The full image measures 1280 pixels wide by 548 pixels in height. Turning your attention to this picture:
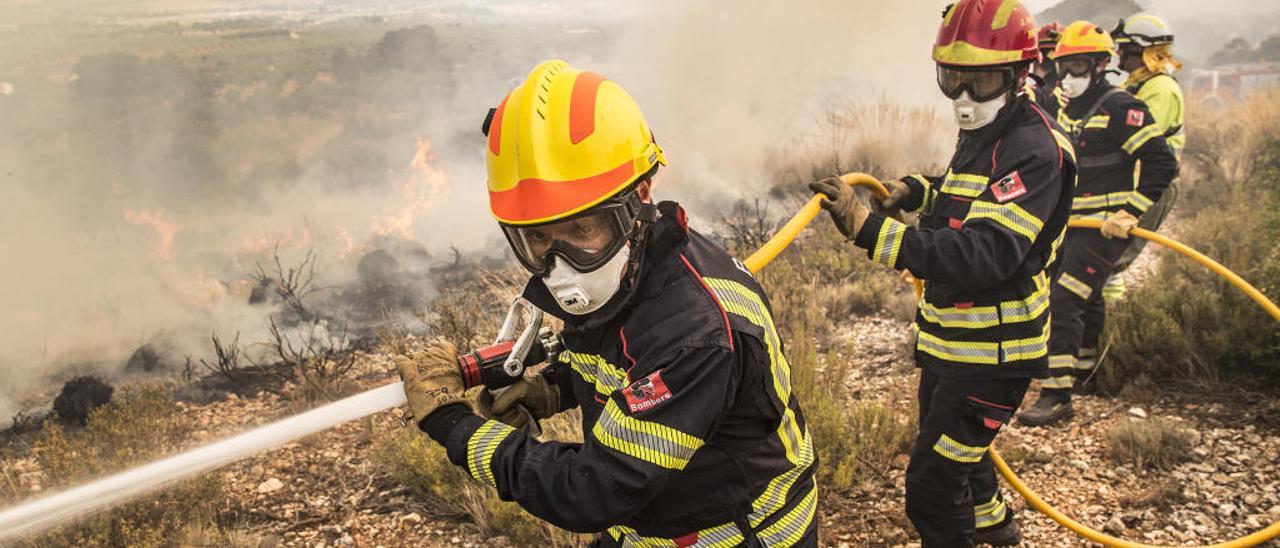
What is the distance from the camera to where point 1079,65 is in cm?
598

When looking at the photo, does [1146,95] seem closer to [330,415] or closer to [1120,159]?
[1120,159]

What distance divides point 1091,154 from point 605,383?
16.3 feet

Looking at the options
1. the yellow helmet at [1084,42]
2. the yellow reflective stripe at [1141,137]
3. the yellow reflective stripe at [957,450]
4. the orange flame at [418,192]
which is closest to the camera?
the yellow reflective stripe at [957,450]

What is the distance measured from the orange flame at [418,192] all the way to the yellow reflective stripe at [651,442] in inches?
286

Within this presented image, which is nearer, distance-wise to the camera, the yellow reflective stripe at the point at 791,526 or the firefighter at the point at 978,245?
the yellow reflective stripe at the point at 791,526

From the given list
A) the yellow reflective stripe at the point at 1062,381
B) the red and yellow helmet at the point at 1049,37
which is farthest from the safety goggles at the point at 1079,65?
the yellow reflective stripe at the point at 1062,381

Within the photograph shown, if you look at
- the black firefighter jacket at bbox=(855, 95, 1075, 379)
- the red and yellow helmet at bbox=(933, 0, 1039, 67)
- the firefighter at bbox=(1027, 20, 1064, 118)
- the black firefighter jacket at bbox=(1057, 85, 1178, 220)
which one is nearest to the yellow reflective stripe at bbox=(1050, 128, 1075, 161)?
the black firefighter jacket at bbox=(855, 95, 1075, 379)

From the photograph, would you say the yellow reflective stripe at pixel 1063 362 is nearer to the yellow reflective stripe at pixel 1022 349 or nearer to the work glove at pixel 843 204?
the yellow reflective stripe at pixel 1022 349

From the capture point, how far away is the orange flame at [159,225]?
7.68m

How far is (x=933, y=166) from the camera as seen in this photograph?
10.9m

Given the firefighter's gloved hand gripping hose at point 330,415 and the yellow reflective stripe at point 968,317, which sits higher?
the firefighter's gloved hand gripping hose at point 330,415

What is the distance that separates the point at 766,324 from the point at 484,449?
71cm

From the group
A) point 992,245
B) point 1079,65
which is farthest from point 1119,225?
point 992,245

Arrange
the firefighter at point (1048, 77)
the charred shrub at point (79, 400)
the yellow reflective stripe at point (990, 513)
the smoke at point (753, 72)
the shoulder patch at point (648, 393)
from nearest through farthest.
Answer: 1. the shoulder patch at point (648, 393)
2. the yellow reflective stripe at point (990, 513)
3. the charred shrub at point (79, 400)
4. the firefighter at point (1048, 77)
5. the smoke at point (753, 72)
